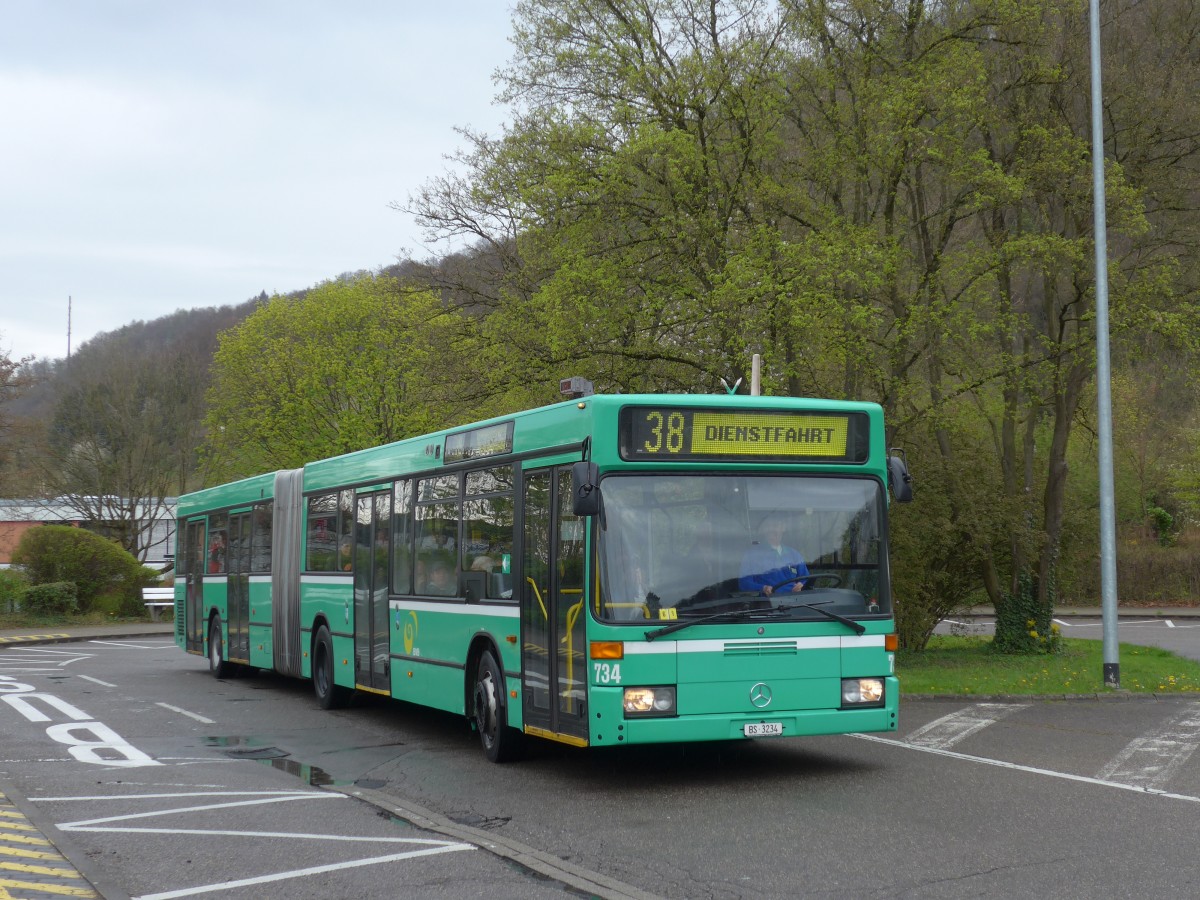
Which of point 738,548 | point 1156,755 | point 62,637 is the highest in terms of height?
point 738,548

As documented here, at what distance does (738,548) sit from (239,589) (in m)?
12.6

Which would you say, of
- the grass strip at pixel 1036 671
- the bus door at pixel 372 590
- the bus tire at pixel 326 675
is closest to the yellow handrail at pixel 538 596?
the bus door at pixel 372 590

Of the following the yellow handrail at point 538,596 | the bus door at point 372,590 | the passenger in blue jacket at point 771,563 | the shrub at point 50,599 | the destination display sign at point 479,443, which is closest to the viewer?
the passenger in blue jacket at point 771,563

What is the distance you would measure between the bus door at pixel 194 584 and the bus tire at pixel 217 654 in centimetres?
66

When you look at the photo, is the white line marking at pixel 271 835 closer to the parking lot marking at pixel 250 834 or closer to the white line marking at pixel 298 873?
the parking lot marking at pixel 250 834

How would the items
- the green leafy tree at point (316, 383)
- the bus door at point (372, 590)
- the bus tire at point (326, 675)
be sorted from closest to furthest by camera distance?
1. the bus door at point (372, 590)
2. the bus tire at point (326, 675)
3. the green leafy tree at point (316, 383)

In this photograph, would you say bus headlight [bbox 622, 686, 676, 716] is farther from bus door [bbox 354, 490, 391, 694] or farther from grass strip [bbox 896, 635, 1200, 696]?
grass strip [bbox 896, 635, 1200, 696]

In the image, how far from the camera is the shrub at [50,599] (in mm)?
38312

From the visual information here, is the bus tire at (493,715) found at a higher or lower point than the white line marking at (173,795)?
higher

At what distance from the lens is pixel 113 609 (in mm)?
40656

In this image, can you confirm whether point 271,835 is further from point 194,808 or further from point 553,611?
point 553,611

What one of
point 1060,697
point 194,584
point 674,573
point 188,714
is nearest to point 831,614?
point 674,573

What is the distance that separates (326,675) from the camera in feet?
56.0

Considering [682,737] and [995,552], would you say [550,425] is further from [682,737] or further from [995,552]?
[995,552]
